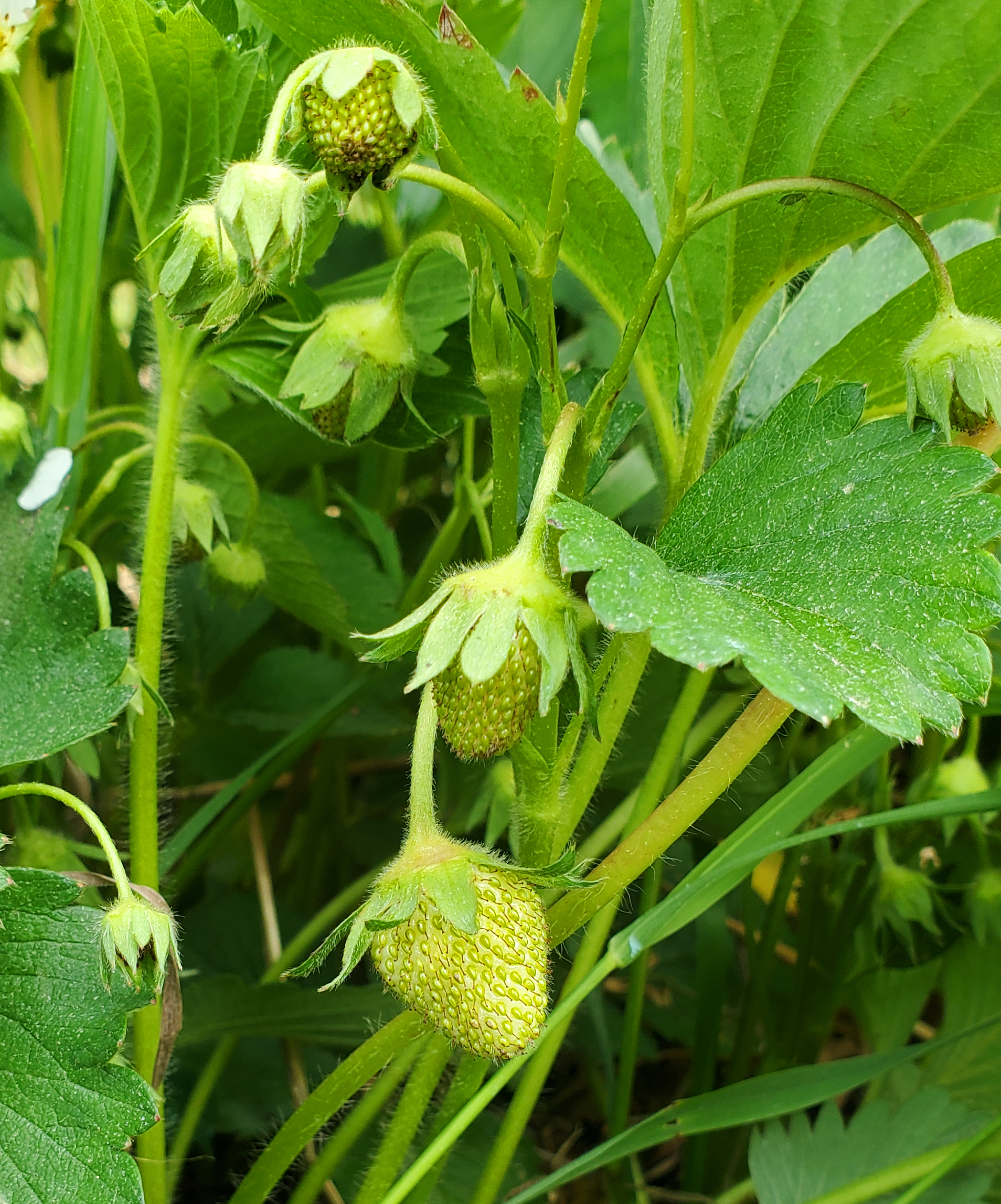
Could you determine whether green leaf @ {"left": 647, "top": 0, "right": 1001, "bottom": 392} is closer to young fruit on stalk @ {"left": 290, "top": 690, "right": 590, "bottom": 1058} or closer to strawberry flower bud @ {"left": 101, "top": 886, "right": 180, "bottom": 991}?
young fruit on stalk @ {"left": 290, "top": 690, "right": 590, "bottom": 1058}

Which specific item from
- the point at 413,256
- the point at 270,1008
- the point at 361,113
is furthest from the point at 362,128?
the point at 270,1008

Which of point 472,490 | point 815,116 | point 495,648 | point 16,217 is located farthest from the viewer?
point 16,217

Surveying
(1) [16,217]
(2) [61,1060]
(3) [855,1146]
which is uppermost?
(1) [16,217]

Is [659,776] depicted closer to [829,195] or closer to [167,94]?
[829,195]

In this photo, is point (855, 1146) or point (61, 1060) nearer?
point (61, 1060)

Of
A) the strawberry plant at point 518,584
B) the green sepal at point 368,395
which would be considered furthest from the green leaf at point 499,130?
the green sepal at point 368,395

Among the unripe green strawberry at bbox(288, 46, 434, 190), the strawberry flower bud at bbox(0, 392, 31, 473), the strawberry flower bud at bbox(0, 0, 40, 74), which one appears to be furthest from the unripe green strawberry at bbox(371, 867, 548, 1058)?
the strawberry flower bud at bbox(0, 0, 40, 74)
